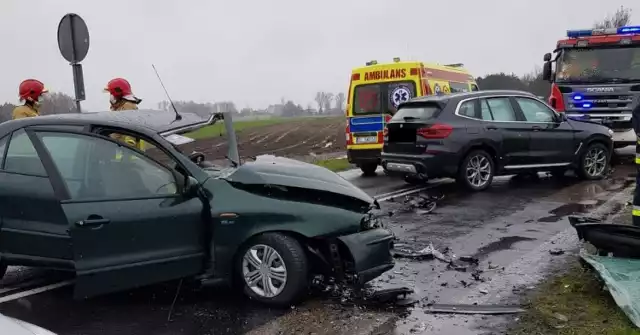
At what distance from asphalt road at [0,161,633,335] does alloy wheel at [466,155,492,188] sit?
7.75ft

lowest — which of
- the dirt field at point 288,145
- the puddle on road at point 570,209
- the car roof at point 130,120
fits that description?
the dirt field at point 288,145

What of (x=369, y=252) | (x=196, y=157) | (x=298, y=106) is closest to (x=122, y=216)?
(x=196, y=157)

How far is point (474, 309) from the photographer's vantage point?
4336 millimetres

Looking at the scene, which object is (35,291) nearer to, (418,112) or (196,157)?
(196,157)

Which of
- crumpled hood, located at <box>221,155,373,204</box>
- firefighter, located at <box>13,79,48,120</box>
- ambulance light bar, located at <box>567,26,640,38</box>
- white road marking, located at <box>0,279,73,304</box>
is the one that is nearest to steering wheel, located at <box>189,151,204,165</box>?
crumpled hood, located at <box>221,155,373,204</box>

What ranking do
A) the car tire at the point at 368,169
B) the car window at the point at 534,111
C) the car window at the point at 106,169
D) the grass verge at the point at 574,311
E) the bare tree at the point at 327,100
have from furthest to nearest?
the bare tree at the point at 327,100 → the car tire at the point at 368,169 → the car window at the point at 534,111 → the car window at the point at 106,169 → the grass verge at the point at 574,311

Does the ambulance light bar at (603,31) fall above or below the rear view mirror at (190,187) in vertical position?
above

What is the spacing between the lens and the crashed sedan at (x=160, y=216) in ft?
14.1

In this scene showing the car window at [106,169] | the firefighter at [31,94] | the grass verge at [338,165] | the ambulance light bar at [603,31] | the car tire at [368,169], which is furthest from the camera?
the grass verge at [338,165]

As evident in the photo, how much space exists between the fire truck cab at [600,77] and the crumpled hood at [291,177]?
1039 cm

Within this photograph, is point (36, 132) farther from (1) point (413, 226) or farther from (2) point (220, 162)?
(1) point (413, 226)

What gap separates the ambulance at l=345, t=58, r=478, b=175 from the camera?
37.7 feet

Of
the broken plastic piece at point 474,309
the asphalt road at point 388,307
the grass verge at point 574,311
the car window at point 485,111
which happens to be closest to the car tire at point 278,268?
the asphalt road at point 388,307

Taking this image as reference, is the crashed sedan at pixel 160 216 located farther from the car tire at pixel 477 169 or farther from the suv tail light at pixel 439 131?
the car tire at pixel 477 169
